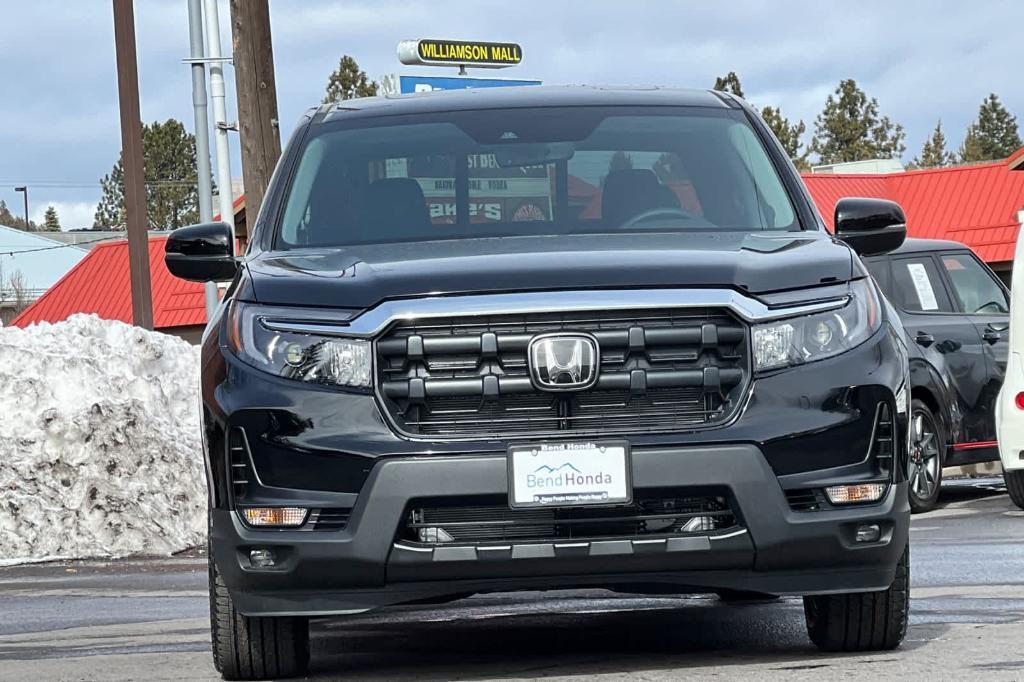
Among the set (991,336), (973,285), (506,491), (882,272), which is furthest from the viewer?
(973,285)

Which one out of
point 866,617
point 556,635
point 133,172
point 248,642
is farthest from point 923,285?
point 248,642

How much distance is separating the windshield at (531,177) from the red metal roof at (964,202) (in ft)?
102

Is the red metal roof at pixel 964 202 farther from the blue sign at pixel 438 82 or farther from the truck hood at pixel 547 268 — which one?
the truck hood at pixel 547 268

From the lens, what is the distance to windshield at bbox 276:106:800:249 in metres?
6.68

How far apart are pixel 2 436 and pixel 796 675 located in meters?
7.64

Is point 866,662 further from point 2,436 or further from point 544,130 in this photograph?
point 2,436

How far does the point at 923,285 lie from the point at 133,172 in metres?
6.80

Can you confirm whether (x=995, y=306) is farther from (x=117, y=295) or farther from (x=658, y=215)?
(x=117, y=295)

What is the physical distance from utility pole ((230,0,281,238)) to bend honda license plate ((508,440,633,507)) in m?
9.82

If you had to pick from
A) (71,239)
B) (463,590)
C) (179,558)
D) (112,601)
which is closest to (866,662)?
(463,590)

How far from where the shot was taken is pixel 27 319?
5006 centimetres

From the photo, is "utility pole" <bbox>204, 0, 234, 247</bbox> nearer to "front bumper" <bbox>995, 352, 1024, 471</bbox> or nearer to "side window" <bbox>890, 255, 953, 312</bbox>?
"side window" <bbox>890, 255, 953, 312</bbox>

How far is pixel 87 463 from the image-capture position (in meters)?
12.2

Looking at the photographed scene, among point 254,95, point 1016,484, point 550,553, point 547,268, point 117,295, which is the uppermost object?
point 254,95
